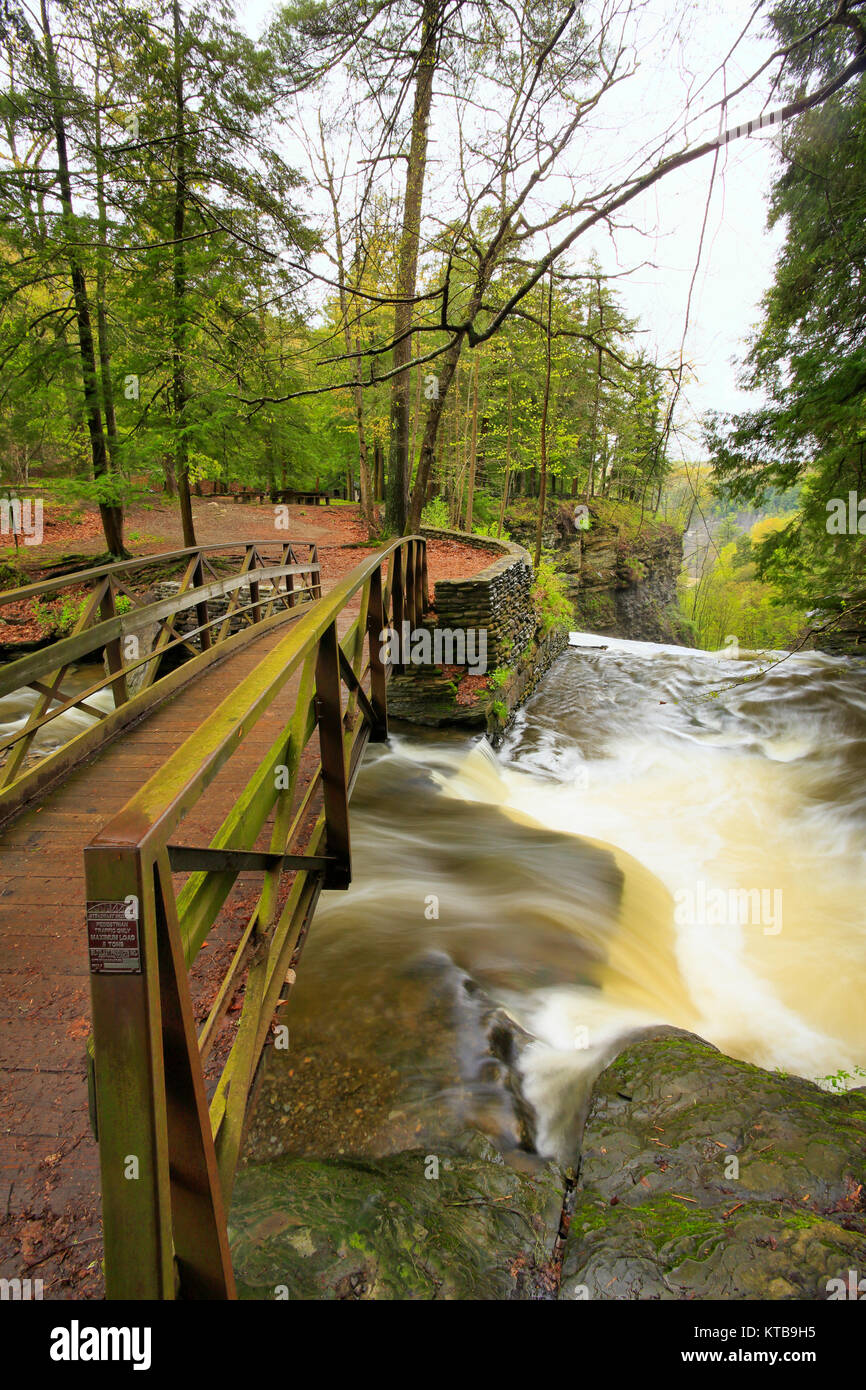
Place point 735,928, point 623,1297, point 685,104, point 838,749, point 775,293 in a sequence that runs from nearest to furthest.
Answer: point 623,1297 → point 685,104 → point 735,928 → point 775,293 → point 838,749

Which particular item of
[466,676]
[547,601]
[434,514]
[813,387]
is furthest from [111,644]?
[434,514]

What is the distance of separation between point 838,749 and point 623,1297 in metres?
8.79

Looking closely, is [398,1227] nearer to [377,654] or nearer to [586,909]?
[586,909]

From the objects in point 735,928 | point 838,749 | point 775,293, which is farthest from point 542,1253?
point 775,293

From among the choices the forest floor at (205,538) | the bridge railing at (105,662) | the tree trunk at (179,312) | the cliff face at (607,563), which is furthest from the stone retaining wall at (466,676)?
the cliff face at (607,563)

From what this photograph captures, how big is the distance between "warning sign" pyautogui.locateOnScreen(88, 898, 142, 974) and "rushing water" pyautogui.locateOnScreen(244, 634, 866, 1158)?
1.95 metres

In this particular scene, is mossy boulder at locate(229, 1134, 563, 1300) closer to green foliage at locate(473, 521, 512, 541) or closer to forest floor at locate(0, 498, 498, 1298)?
forest floor at locate(0, 498, 498, 1298)

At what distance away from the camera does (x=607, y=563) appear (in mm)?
29234

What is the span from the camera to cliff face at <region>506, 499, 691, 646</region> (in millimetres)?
26094

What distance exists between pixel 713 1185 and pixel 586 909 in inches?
93.7

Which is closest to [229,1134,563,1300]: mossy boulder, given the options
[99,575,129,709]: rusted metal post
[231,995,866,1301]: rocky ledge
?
[231,995,866,1301]: rocky ledge

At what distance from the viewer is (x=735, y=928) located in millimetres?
5156

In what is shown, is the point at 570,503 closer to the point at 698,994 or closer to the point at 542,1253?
the point at 698,994
